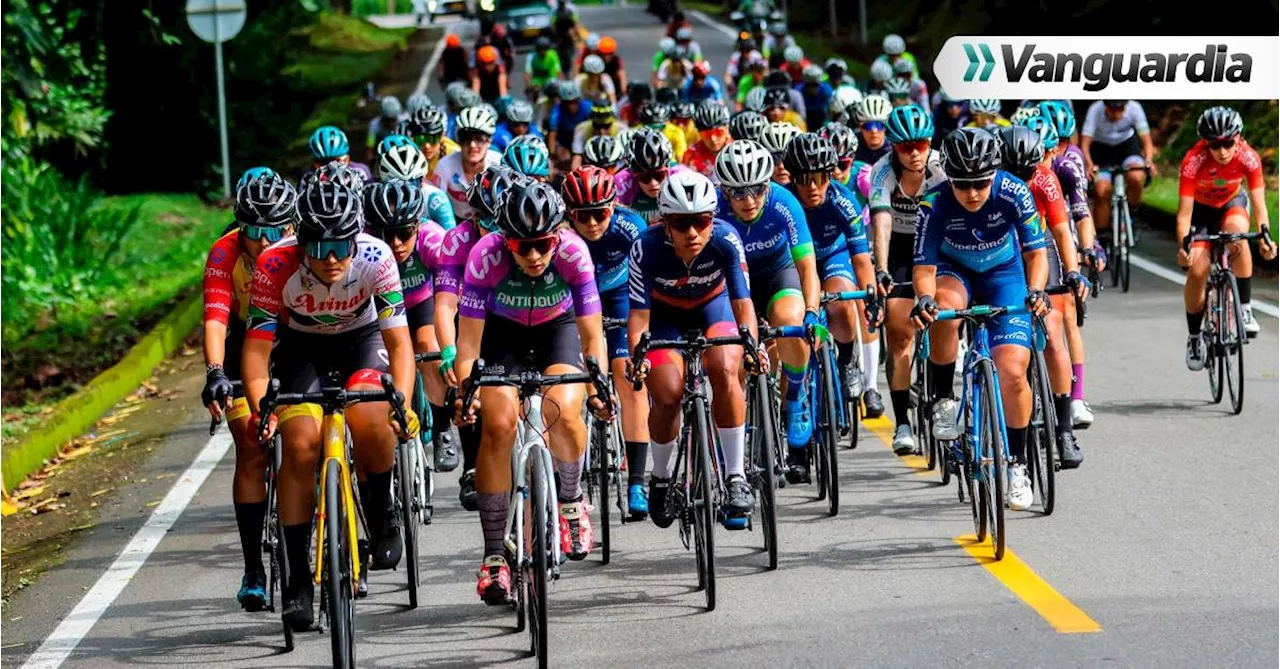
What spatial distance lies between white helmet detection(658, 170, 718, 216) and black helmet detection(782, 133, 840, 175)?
95.1 inches

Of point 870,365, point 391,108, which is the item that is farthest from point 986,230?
point 391,108

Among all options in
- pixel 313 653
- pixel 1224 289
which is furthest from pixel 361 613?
pixel 1224 289

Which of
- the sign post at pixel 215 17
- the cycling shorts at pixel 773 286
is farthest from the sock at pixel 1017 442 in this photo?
the sign post at pixel 215 17

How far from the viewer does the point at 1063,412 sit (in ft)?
35.7

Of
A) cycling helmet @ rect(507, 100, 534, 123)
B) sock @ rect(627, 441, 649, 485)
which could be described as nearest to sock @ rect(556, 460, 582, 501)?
sock @ rect(627, 441, 649, 485)

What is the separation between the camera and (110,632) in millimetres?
9000

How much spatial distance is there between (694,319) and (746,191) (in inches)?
37.3

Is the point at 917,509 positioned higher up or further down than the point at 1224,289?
further down

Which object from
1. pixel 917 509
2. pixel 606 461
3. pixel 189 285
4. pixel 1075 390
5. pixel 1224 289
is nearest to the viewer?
pixel 606 461

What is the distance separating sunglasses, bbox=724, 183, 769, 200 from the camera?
10.5m

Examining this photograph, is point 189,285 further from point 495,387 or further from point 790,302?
point 495,387

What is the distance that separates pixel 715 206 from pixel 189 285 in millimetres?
14309

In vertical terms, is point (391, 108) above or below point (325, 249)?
above

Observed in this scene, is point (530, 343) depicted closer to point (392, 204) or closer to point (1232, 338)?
point (392, 204)
